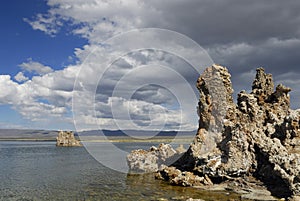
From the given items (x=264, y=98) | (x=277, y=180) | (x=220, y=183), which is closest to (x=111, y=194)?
(x=220, y=183)

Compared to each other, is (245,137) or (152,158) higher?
(245,137)

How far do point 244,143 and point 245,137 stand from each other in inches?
47.8

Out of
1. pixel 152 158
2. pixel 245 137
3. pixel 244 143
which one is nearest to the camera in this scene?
pixel 244 143

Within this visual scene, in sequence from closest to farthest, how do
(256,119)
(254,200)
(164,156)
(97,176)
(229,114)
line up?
(254,200) → (256,119) → (229,114) → (97,176) → (164,156)

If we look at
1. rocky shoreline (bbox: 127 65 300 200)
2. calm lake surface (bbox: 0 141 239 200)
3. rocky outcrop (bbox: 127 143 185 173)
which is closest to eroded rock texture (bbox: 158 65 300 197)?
rocky shoreline (bbox: 127 65 300 200)

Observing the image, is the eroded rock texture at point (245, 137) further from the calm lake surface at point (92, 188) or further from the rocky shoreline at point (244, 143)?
the calm lake surface at point (92, 188)

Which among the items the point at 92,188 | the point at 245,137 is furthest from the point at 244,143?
the point at 92,188

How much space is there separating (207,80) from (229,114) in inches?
296

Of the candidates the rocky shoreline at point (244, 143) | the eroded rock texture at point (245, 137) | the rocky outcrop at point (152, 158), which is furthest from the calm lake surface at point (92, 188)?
the rocky outcrop at point (152, 158)

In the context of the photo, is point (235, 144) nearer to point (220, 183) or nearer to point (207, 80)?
point (220, 183)

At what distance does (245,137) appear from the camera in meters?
47.9

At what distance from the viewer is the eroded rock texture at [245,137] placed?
42812 millimetres

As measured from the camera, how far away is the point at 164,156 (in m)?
65.9

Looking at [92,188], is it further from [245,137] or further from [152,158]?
[245,137]
